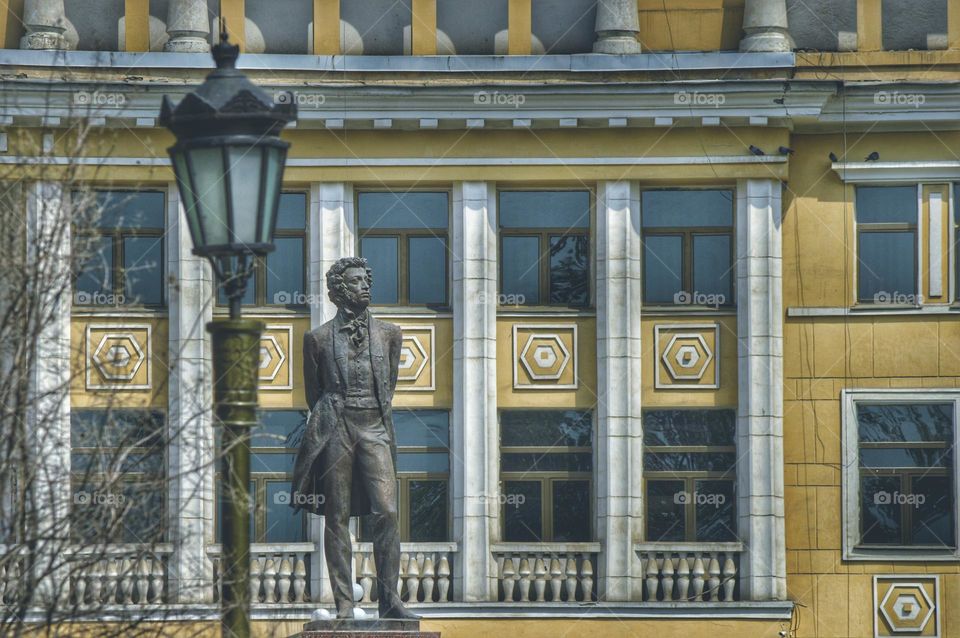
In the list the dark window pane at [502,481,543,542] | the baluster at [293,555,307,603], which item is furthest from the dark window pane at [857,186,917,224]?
the baluster at [293,555,307,603]

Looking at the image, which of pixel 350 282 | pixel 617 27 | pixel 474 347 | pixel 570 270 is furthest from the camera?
pixel 570 270

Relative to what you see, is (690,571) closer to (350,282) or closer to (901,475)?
(901,475)

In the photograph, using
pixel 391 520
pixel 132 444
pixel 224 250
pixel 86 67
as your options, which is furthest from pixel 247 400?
pixel 86 67

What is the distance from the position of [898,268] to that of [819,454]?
8.84ft

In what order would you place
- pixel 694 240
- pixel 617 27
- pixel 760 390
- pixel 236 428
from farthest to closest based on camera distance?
1. pixel 694 240
2. pixel 617 27
3. pixel 760 390
4. pixel 236 428

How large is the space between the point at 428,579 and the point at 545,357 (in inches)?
134

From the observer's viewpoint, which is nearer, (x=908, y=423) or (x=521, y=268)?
(x=908, y=423)

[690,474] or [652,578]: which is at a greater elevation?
[690,474]

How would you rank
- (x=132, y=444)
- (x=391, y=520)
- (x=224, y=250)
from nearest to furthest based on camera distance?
(x=224, y=250) → (x=132, y=444) → (x=391, y=520)

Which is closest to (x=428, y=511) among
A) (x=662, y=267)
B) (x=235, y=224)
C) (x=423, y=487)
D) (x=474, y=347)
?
(x=423, y=487)

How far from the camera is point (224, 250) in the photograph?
16766 millimetres

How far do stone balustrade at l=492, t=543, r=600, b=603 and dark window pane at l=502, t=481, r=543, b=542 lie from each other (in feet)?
1.61

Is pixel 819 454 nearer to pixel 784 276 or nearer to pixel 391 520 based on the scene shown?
pixel 784 276

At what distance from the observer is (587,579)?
37.0 metres
